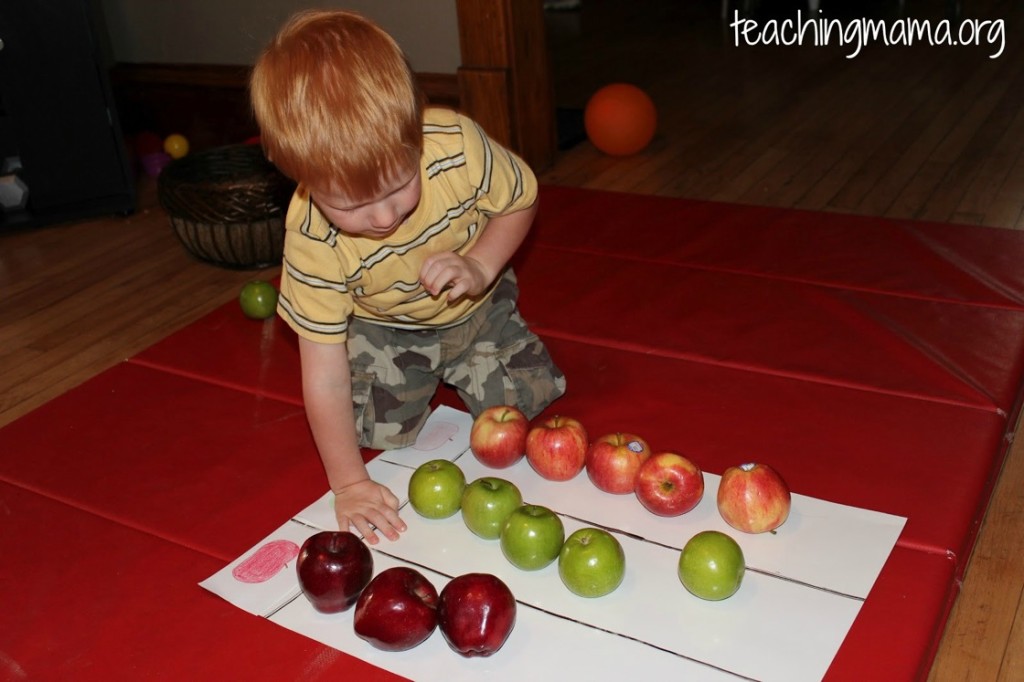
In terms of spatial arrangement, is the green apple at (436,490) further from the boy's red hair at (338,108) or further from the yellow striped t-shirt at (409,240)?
the boy's red hair at (338,108)

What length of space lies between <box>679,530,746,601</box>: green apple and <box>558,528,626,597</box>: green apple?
96 millimetres

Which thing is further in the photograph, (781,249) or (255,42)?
(255,42)

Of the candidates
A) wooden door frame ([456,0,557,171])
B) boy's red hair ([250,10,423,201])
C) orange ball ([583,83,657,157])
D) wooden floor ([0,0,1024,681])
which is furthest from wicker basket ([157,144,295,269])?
boy's red hair ([250,10,423,201])

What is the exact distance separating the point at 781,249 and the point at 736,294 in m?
0.28

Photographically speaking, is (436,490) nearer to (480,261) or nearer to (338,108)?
(480,261)

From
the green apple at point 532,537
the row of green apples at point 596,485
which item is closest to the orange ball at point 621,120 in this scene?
the row of green apples at point 596,485

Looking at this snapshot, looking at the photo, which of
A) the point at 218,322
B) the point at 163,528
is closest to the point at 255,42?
the point at 218,322

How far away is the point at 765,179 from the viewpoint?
3045 mm

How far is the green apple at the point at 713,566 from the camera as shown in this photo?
4.40 feet

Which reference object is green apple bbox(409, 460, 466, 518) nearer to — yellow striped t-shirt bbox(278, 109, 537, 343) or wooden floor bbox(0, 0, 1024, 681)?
yellow striped t-shirt bbox(278, 109, 537, 343)

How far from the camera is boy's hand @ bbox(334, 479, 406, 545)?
1.56 m

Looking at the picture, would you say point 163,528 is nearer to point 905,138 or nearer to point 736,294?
point 736,294

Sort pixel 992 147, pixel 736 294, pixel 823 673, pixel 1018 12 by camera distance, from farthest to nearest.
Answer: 1. pixel 1018 12
2. pixel 992 147
3. pixel 736 294
4. pixel 823 673

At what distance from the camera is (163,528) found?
164 cm
